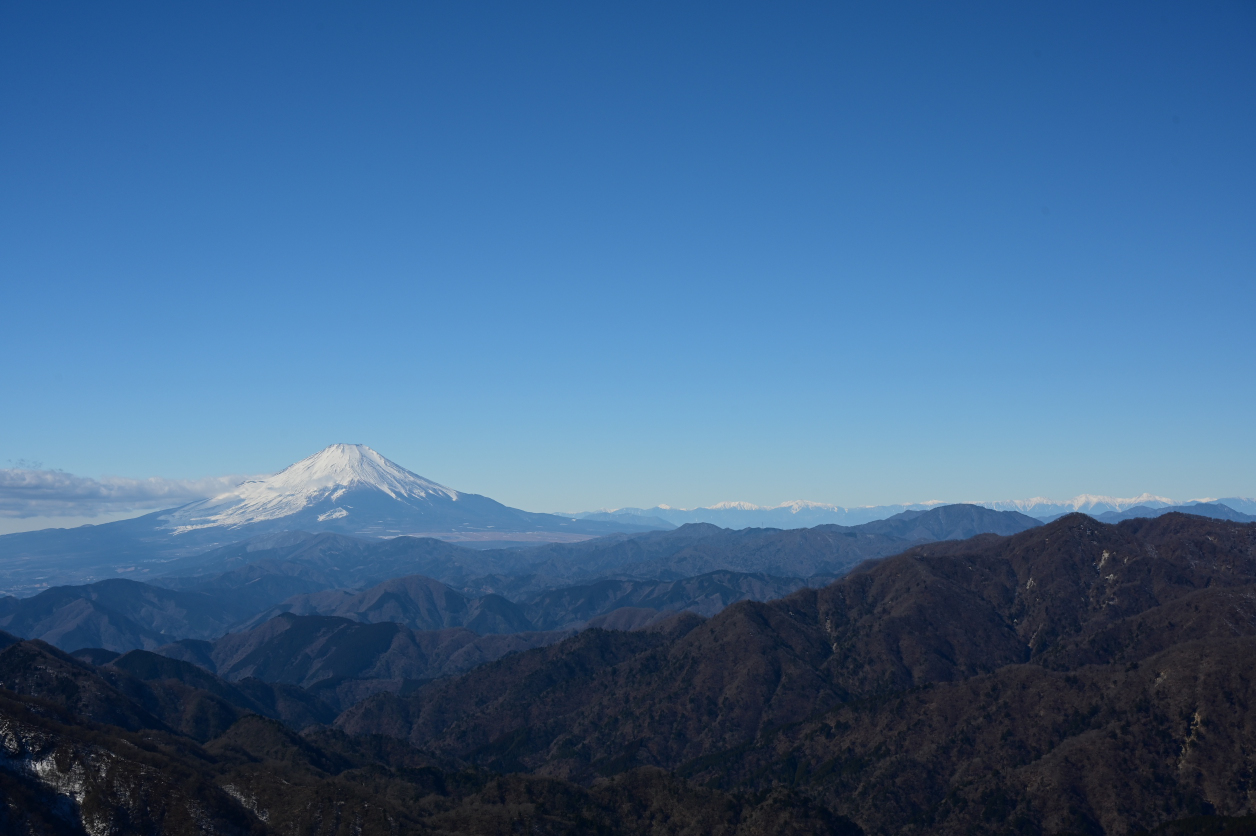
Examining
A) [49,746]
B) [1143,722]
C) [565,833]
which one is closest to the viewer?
[49,746]

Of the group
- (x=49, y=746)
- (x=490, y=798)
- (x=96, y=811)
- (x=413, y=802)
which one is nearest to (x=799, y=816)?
(x=490, y=798)

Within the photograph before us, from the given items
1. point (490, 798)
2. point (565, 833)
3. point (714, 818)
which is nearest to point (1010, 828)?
point (714, 818)

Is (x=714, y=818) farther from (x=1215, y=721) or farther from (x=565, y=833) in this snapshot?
(x=1215, y=721)

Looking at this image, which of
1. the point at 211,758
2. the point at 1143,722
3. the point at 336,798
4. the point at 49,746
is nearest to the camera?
the point at 49,746

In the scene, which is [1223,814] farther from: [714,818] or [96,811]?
[96,811]

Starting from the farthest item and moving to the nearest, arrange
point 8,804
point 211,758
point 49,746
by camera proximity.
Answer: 1. point 211,758
2. point 49,746
3. point 8,804

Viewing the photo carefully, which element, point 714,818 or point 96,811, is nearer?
point 96,811

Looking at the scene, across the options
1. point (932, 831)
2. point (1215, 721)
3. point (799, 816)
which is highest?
point (1215, 721)

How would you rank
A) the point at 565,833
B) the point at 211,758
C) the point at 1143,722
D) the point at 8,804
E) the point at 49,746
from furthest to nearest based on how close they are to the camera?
the point at 1143,722, the point at 211,758, the point at 565,833, the point at 49,746, the point at 8,804

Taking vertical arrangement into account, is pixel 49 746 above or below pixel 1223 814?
above
